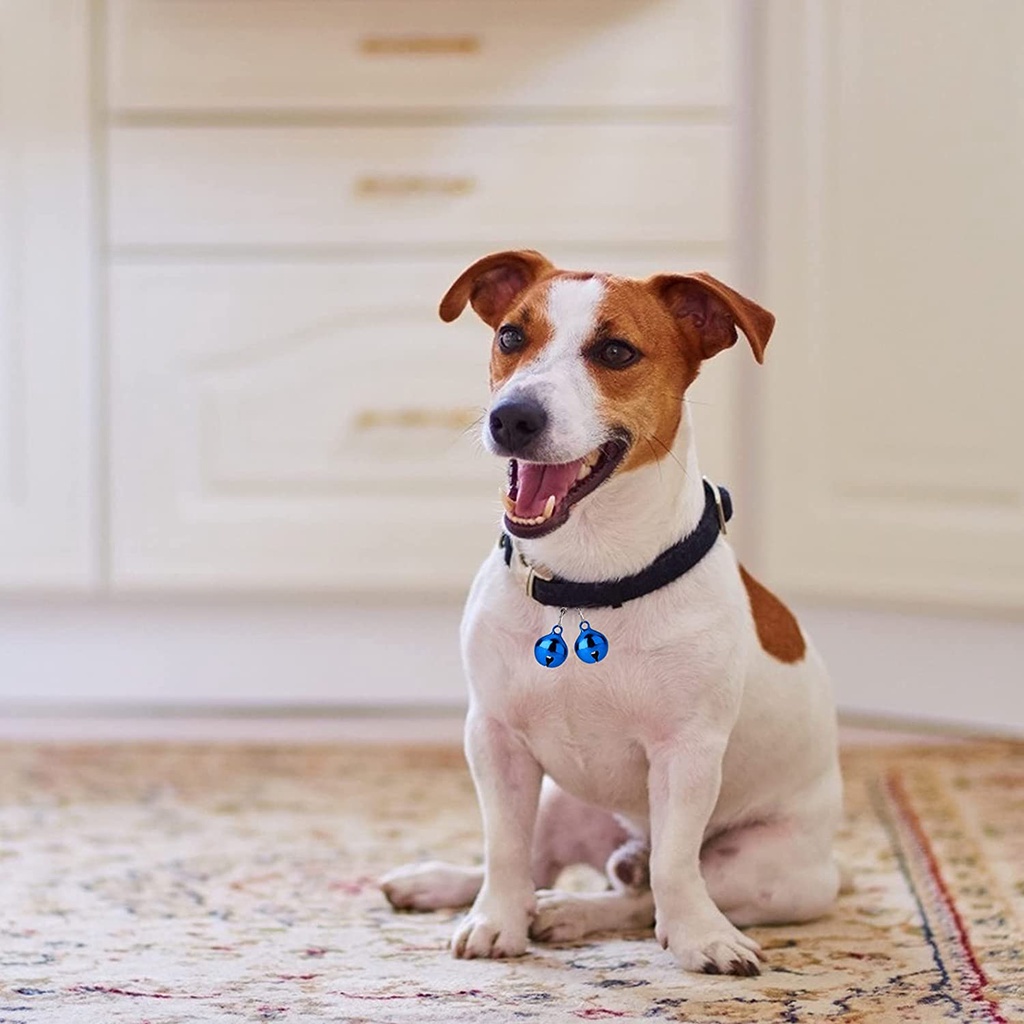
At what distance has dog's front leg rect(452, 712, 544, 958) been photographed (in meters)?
1.36

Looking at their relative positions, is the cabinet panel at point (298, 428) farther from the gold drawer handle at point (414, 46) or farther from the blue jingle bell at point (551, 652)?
the blue jingle bell at point (551, 652)

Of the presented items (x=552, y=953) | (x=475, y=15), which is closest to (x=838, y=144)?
(x=475, y=15)

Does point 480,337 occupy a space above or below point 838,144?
below

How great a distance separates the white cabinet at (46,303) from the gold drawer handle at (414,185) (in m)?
0.37

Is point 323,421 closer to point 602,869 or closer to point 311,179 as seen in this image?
point 311,179

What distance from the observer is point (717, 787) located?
1350mm

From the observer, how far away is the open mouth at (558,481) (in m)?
1.31

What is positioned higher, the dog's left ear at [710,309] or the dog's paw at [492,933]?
the dog's left ear at [710,309]

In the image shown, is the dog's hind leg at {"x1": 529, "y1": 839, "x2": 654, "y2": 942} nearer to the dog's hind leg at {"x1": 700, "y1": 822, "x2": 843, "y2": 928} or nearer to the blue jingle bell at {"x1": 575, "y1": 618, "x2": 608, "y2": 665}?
the dog's hind leg at {"x1": 700, "y1": 822, "x2": 843, "y2": 928}

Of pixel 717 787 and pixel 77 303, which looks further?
pixel 77 303

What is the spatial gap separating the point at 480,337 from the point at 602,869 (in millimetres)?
916

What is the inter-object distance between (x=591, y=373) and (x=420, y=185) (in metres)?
1.01

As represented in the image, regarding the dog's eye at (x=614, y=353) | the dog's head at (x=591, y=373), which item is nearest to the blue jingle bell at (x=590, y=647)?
the dog's head at (x=591, y=373)

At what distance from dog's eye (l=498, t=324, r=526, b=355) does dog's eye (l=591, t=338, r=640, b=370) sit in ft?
0.21
